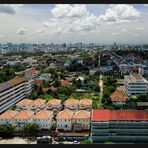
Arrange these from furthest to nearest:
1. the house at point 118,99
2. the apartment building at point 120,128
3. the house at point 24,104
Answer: the house at point 118,99, the house at point 24,104, the apartment building at point 120,128

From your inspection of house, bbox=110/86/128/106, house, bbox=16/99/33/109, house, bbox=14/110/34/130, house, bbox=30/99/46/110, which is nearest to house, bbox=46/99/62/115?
house, bbox=30/99/46/110

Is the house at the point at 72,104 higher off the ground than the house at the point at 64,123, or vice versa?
the house at the point at 72,104

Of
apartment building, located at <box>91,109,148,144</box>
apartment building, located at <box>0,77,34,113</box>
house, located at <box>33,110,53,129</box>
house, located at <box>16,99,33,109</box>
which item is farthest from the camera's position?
house, located at <box>16,99,33,109</box>

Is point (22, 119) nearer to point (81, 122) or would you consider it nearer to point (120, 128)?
point (81, 122)

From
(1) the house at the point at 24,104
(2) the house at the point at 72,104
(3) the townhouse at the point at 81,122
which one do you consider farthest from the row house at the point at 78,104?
(3) the townhouse at the point at 81,122

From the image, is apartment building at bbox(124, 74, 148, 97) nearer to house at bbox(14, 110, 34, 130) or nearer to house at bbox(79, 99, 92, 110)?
house at bbox(79, 99, 92, 110)

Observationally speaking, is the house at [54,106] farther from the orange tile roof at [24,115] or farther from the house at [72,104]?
the orange tile roof at [24,115]
